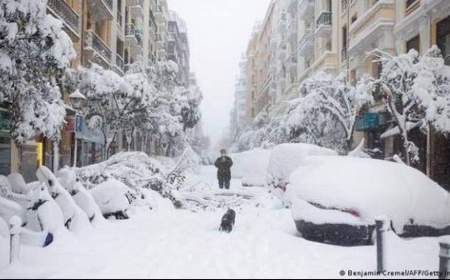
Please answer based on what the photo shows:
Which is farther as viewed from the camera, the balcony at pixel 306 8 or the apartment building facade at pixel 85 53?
the balcony at pixel 306 8

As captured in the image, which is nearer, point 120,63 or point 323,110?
point 323,110

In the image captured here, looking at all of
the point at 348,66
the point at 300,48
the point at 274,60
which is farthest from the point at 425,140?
the point at 274,60

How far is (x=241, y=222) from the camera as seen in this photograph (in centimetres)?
1014

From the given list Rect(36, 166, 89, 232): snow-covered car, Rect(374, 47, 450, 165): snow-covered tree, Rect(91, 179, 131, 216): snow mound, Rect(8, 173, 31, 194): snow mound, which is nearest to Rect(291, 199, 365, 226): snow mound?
Rect(36, 166, 89, 232): snow-covered car

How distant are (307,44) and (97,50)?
619 inches

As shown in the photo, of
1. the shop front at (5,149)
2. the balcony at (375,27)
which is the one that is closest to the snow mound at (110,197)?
the shop front at (5,149)

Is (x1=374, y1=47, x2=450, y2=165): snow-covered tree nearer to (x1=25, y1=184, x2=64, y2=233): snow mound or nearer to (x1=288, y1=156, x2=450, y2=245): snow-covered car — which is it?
(x1=288, y1=156, x2=450, y2=245): snow-covered car

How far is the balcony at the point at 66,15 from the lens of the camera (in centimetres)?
1820

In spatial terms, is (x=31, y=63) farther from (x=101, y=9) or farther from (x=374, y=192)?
(x=101, y=9)

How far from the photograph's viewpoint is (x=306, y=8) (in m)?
35.3

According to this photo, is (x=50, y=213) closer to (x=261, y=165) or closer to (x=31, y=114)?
(x=31, y=114)

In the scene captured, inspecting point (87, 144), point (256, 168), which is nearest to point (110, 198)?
point (256, 168)

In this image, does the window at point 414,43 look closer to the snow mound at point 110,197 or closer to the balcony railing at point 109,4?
the snow mound at point 110,197

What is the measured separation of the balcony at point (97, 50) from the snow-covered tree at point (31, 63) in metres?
13.2
